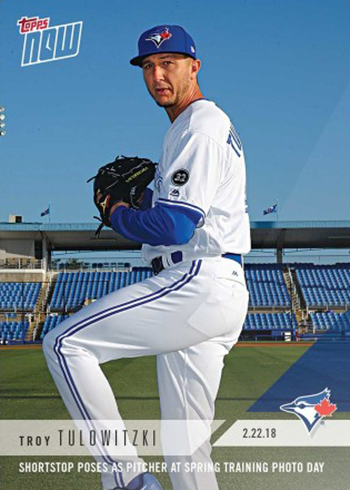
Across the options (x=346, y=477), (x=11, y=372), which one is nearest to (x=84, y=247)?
(x=11, y=372)

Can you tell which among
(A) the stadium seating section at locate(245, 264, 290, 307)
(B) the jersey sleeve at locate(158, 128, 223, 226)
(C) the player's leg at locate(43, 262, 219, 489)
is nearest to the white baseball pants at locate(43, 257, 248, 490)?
(C) the player's leg at locate(43, 262, 219, 489)

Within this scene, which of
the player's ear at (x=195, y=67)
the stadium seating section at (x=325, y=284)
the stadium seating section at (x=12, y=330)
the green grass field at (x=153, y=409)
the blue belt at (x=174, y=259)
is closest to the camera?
the blue belt at (x=174, y=259)

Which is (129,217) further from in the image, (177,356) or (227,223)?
(177,356)

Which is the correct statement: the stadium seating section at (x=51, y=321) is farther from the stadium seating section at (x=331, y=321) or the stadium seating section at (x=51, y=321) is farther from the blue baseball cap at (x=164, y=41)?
the blue baseball cap at (x=164, y=41)

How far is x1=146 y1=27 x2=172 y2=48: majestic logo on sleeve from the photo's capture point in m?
2.41

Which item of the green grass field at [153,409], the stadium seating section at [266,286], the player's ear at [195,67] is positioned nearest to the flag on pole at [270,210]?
the stadium seating section at [266,286]

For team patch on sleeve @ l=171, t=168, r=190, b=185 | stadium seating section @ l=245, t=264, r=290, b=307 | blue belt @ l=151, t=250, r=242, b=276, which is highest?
stadium seating section @ l=245, t=264, r=290, b=307

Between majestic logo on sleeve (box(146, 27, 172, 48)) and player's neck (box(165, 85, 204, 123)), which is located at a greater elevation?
majestic logo on sleeve (box(146, 27, 172, 48))

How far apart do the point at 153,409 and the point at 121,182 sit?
4.42 meters

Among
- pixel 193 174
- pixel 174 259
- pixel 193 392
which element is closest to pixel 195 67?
pixel 193 174

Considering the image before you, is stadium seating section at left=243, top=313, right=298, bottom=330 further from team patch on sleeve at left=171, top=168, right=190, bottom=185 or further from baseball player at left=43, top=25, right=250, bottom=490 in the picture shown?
team patch on sleeve at left=171, top=168, right=190, bottom=185

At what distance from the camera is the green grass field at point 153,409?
3.75 metres

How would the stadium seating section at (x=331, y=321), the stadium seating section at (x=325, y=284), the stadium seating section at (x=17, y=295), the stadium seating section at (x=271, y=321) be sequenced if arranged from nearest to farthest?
the stadium seating section at (x=271, y=321) < the stadium seating section at (x=331, y=321) < the stadium seating section at (x=17, y=295) < the stadium seating section at (x=325, y=284)

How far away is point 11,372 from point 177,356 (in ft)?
30.2
